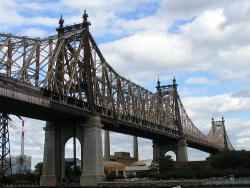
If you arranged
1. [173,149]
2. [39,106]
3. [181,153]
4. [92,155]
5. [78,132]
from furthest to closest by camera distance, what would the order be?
[173,149], [181,153], [78,132], [92,155], [39,106]

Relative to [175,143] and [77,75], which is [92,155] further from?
[175,143]

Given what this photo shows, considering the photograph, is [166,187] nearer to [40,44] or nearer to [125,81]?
[40,44]

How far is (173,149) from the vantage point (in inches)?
6471

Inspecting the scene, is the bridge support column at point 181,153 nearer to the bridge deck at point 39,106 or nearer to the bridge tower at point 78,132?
the bridge deck at point 39,106

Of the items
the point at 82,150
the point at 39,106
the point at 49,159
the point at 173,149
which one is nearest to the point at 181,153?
the point at 173,149

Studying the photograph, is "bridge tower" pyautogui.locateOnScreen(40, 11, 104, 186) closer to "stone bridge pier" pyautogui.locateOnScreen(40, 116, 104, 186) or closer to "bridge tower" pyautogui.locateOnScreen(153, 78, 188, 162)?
"stone bridge pier" pyautogui.locateOnScreen(40, 116, 104, 186)

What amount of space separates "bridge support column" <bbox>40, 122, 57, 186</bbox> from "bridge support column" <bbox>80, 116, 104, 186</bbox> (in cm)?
740

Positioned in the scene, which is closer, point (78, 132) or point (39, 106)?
point (39, 106)

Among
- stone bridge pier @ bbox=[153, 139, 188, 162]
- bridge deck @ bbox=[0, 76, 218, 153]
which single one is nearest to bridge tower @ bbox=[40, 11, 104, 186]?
bridge deck @ bbox=[0, 76, 218, 153]

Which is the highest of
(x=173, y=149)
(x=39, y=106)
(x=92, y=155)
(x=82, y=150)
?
(x=39, y=106)

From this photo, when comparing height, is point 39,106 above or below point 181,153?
above

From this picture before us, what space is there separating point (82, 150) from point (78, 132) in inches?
167

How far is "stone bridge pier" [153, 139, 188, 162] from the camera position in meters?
159

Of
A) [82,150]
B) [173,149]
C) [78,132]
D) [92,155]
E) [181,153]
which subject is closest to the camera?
[92,155]
